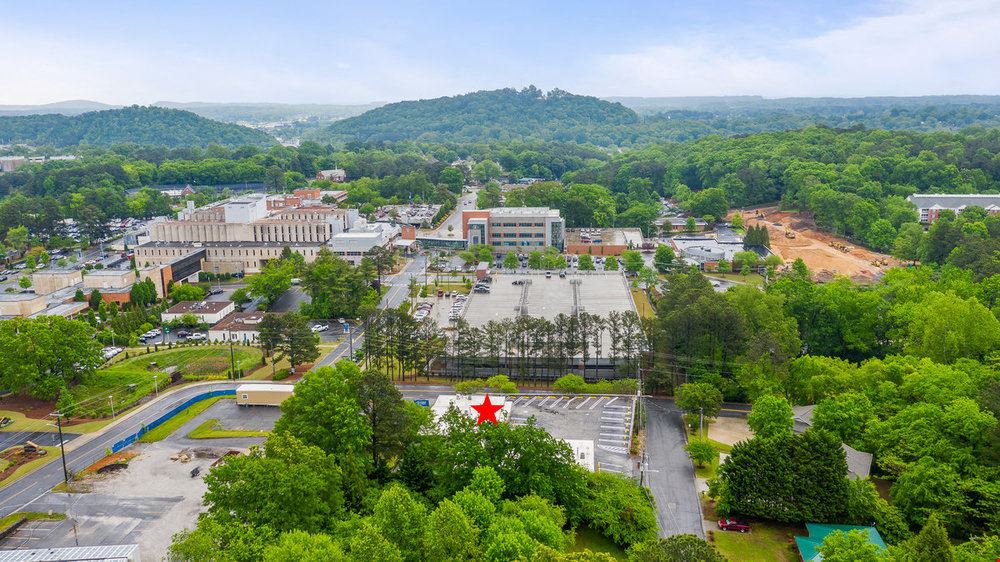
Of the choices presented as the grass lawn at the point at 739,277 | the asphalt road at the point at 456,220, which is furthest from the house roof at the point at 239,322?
the grass lawn at the point at 739,277

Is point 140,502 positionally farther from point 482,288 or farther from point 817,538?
point 482,288

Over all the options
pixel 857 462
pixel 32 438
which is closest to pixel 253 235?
pixel 32 438

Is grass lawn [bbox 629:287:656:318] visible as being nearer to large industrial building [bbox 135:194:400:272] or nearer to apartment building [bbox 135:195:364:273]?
large industrial building [bbox 135:194:400:272]

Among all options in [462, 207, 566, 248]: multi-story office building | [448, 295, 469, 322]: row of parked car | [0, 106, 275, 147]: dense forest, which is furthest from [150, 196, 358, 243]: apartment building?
[0, 106, 275, 147]: dense forest

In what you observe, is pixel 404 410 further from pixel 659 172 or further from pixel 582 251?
pixel 659 172

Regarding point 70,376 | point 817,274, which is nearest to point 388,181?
point 817,274

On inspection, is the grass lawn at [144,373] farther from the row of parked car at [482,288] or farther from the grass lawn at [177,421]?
the row of parked car at [482,288]
